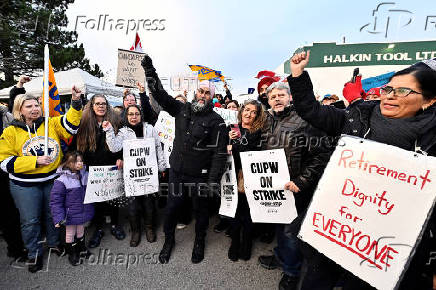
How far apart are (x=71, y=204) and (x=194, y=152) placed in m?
1.63

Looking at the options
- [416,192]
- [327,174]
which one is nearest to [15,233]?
[327,174]

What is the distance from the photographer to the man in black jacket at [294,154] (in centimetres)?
215

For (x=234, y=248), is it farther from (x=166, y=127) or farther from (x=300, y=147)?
(x=166, y=127)

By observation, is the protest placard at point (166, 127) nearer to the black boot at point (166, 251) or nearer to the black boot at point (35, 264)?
the black boot at point (166, 251)

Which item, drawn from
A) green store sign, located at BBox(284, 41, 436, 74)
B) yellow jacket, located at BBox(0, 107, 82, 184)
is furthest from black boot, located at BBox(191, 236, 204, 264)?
green store sign, located at BBox(284, 41, 436, 74)

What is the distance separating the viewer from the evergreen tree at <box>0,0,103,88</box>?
41.3 feet

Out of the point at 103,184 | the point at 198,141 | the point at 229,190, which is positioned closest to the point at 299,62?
the point at 198,141

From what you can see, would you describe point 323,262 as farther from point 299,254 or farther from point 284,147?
point 284,147

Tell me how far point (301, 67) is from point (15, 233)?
149 inches

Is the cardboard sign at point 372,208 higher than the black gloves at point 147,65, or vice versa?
the black gloves at point 147,65

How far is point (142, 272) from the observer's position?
2.60m

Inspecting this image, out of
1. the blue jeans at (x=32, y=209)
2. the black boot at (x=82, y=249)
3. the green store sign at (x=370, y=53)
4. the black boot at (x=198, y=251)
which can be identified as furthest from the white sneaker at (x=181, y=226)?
the green store sign at (x=370, y=53)

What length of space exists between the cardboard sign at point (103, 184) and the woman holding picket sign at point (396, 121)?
2566 mm

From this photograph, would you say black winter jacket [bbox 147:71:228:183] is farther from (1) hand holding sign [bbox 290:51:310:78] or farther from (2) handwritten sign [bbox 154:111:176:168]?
(1) hand holding sign [bbox 290:51:310:78]
